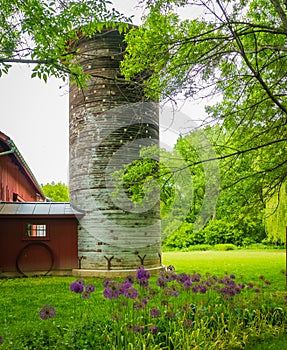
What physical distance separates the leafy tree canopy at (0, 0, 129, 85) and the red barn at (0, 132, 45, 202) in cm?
768

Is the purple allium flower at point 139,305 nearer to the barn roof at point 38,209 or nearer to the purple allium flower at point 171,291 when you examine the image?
the purple allium flower at point 171,291

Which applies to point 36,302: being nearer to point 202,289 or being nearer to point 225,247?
point 202,289

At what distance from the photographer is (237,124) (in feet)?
24.9

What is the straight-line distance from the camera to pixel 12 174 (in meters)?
16.6

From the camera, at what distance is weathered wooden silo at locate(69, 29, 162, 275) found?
12.9 metres

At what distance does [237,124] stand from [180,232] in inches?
1060

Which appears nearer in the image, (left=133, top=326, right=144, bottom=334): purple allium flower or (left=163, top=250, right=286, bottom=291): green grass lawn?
(left=133, top=326, right=144, bottom=334): purple allium flower

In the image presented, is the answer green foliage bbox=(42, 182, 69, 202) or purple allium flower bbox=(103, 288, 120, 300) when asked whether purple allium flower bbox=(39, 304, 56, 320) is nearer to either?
purple allium flower bbox=(103, 288, 120, 300)

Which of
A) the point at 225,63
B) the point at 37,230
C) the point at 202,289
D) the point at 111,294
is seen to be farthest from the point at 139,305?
the point at 37,230

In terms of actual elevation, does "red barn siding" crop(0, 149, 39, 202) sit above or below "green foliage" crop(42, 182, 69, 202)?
below

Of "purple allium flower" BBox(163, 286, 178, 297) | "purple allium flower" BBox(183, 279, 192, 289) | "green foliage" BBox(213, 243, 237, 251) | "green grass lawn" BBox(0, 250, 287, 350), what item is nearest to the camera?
"purple allium flower" BBox(163, 286, 178, 297)

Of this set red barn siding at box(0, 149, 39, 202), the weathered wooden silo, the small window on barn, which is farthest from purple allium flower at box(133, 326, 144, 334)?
red barn siding at box(0, 149, 39, 202)

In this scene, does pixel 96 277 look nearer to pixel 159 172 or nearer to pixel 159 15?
pixel 159 172

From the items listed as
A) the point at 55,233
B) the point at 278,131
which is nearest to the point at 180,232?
the point at 55,233
